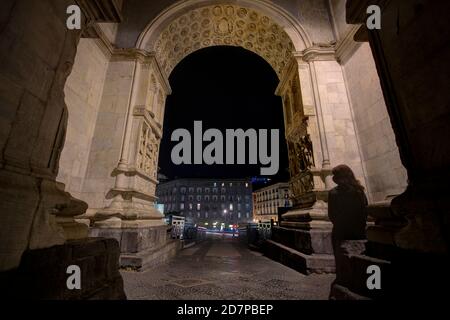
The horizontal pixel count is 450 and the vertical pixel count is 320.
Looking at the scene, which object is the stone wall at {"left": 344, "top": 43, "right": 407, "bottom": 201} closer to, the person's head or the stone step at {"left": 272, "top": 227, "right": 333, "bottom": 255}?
the stone step at {"left": 272, "top": 227, "right": 333, "bottom": 255}

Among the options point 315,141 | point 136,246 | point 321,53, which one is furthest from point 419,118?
point 321,53

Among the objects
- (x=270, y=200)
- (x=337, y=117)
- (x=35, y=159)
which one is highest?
(x=270, y=200)

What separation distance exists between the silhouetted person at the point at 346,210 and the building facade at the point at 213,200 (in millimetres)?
60333

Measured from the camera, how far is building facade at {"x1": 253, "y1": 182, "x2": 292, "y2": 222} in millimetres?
48375

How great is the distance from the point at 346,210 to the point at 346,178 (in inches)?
17.7

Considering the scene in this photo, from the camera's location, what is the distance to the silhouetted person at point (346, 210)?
8.39 feet

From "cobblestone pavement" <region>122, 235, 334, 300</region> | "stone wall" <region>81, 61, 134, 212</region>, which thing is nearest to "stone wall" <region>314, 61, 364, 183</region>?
"cobblestone pavement" <region>122, 235, 334, 300</region>

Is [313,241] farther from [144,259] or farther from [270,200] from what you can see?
[270,200]

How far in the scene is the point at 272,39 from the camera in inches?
335

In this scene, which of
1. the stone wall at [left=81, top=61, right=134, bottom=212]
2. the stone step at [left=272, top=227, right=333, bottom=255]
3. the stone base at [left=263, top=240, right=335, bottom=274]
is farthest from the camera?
the stone wall at [left=81, top=61, right=134, bottom=212]

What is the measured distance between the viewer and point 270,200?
53375mm

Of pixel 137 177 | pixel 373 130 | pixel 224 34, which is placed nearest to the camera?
pixel 373 130

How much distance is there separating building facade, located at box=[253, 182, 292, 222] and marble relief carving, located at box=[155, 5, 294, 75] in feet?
131
